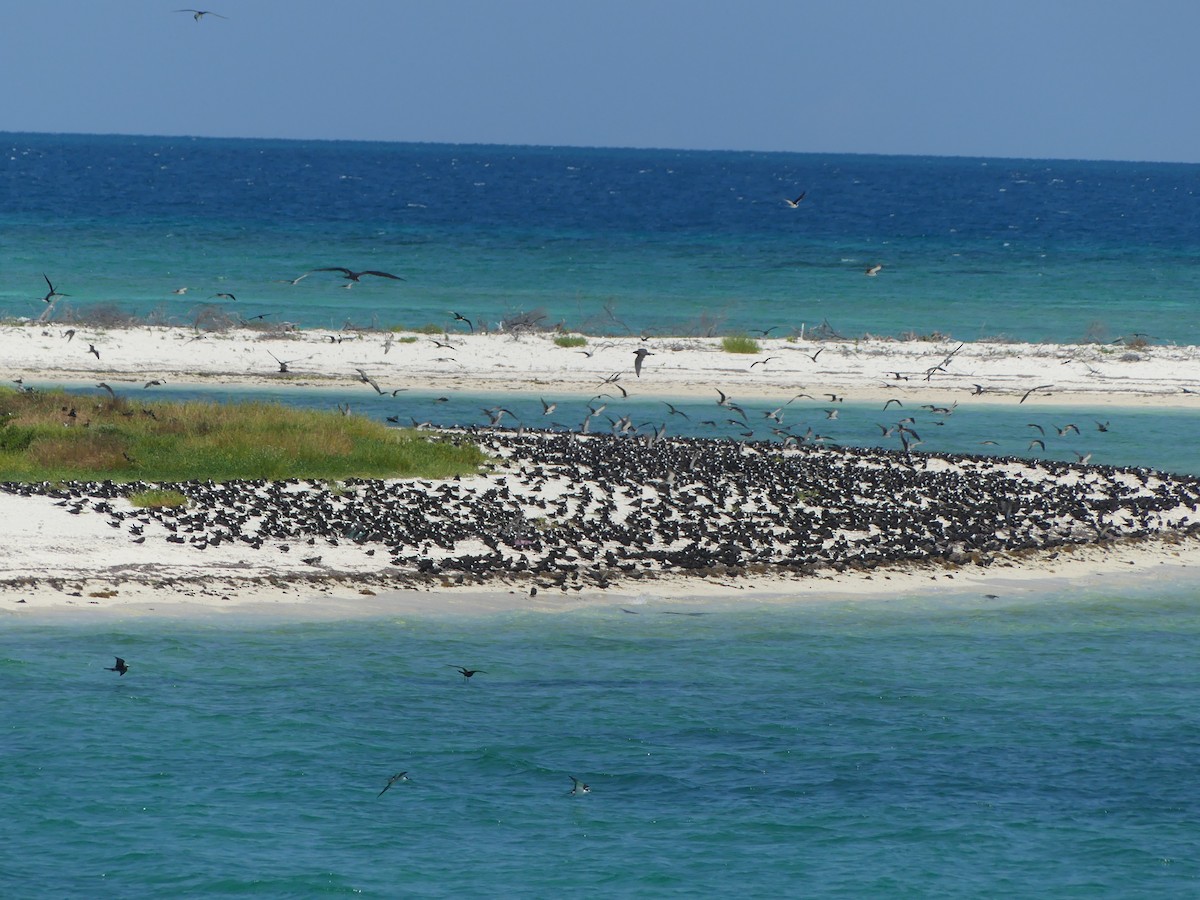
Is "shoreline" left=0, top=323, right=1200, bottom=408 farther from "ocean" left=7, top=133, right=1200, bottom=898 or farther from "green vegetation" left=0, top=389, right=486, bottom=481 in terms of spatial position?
"ocean" left=7, top=133, right=1200, bottom=898

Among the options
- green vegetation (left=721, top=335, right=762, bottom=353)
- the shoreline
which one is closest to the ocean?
the shoreline

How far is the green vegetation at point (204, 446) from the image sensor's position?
25.1 metres

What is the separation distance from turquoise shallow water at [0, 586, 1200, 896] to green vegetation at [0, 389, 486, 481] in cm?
677

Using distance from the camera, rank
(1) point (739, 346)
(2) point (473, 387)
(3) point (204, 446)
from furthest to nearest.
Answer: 1. (1) point (739, 346)
2. (2) point (473, 387)
3. (3) point (204, 446)

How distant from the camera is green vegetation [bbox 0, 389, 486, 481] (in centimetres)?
2511

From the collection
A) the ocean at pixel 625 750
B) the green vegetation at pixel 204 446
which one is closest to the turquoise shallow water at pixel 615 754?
the ocean at pixel 625 750

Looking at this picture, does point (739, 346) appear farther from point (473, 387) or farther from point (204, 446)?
point (204, 446)

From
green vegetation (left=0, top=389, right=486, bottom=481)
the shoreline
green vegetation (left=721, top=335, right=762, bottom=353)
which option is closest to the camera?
green vegetation (left=0, top=389, right=486, bottom=481)

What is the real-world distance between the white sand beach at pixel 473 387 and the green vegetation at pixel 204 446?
2230mm

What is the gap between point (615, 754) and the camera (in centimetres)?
1534

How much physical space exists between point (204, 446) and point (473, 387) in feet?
55.8

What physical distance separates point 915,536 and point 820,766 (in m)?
8.96

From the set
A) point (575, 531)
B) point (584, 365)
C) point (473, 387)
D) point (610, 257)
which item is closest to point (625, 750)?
point (575, 531)

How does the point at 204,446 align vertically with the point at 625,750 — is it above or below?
above
